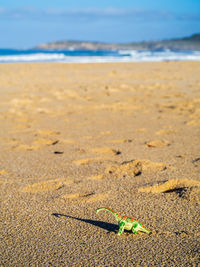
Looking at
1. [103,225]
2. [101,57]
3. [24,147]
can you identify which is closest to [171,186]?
[103,225]

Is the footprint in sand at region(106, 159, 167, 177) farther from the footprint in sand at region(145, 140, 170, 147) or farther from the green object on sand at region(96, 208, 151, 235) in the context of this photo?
the green object on sand at region(96, 208, 151, 235)

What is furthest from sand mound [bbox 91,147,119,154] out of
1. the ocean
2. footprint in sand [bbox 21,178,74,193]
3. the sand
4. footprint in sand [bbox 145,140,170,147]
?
the ocean

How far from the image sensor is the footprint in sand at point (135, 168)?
6.81ft

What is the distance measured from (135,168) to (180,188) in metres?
0.41

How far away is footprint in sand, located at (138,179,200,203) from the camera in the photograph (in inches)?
66.4

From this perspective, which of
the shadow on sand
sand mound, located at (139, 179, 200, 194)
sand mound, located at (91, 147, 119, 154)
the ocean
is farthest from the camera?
the ocean

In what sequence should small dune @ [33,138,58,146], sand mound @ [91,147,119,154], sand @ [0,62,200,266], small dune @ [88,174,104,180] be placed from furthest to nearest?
1. small dune @ [33,138,58,146]
2. sand mound @ [91,147,119,154]
3. small dune @ [88,174,104,180]
4. sand @ [0,62,200,266]

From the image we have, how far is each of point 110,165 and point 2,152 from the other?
3.31ft

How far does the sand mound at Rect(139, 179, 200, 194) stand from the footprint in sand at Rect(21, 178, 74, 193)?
492mm

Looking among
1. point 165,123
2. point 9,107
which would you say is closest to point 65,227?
point 165,123

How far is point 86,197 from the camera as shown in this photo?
171cm

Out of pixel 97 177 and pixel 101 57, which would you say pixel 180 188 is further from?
pixel 101 57

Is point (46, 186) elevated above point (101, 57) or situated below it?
below

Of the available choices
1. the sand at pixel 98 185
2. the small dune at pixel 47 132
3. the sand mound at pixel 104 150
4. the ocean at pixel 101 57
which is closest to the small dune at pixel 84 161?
the sand at pixel 98 185
